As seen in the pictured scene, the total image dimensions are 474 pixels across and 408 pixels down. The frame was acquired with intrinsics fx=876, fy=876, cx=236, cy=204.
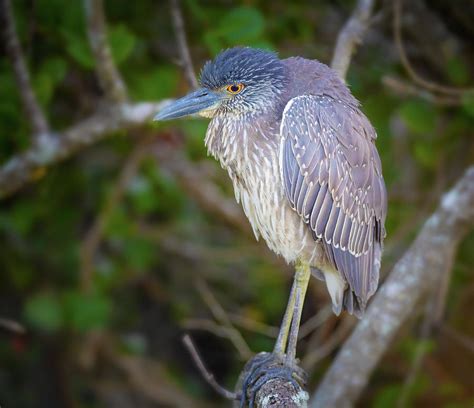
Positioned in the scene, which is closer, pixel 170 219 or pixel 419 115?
pixel 419 115

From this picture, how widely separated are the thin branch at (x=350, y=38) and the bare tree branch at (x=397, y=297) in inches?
36.8

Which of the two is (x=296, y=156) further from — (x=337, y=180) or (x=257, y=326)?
(x=257, y=326)

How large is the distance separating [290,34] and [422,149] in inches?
39.8

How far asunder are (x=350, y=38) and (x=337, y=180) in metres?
0.85

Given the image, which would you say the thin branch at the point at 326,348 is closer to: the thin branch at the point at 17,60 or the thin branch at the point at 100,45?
the thin branch at the point at 100,45

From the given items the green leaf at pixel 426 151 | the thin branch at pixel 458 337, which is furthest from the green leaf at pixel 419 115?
the thin branch at pixel 458 337

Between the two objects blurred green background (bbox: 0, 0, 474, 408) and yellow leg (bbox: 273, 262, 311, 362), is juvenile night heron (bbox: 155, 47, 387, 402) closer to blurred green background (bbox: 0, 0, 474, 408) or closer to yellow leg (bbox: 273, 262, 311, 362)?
yellow leg (bbox: 273, 262, 311, 362)

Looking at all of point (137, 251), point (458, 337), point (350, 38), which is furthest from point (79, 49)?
point (458, 337)

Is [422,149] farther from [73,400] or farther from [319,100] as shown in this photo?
[73,400]

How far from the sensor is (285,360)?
148 inches

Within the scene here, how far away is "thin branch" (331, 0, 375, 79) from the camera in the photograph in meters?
4.13

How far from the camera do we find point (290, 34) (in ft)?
16.7

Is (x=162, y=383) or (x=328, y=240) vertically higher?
(x=162, y=383)

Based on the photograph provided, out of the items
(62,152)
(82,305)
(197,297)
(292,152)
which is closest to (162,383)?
(197,297)
